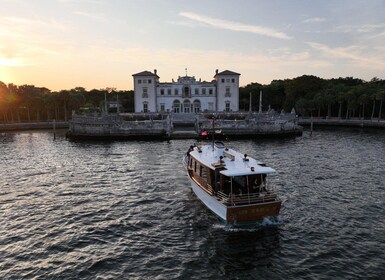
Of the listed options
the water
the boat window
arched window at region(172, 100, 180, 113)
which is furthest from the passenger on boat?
arched window at region(172, 100, 180, 113)

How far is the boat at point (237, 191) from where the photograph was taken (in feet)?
60.4

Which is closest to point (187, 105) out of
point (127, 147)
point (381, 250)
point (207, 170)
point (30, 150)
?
point (127, 147)

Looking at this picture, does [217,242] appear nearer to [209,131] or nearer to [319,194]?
[319,194]

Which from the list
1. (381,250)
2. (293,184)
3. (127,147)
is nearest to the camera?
(381,250)

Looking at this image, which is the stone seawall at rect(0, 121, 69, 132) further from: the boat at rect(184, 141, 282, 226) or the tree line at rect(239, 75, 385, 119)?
the boat at rect(184, 141, 282, 226)

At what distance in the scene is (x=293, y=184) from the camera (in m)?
29.4

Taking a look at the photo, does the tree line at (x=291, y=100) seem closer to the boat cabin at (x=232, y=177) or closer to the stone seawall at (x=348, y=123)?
the stone seawall at (x=348, y=123)

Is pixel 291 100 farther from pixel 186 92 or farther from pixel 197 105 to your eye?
pixel 186 92

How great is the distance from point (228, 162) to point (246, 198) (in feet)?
12.3

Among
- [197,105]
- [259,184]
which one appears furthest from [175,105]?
[259,184]

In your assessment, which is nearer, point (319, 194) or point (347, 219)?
point (347, 219)

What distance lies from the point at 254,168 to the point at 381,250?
816 centimetres

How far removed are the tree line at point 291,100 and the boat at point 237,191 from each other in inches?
2574

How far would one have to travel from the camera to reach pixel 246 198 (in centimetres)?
1848
